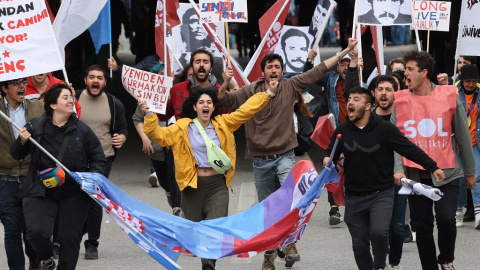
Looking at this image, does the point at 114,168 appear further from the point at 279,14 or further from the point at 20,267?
the point at 20,267

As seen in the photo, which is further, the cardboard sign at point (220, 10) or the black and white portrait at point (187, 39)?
the black and white portrait at point (187, 39)

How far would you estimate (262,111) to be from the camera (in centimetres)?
970

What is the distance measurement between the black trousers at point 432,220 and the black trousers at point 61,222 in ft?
8.79

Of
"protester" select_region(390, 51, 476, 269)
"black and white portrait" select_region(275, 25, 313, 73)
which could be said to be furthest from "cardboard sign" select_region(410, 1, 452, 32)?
"protester" select_region(390, 51, 476, 269)

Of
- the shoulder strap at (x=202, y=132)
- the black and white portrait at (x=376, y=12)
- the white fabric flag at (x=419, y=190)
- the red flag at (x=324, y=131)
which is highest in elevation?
the black and white portrait at (x=376, y=12)

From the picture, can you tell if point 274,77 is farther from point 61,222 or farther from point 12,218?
point 12,218

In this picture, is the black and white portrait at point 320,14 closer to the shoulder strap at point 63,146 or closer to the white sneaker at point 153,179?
the white sneaker at point 153,179

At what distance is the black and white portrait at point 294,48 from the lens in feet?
42.8

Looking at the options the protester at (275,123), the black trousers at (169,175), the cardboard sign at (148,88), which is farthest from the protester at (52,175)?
the black trousers at (169,175)

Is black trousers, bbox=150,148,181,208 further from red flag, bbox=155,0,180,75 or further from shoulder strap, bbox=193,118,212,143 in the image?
shoulder strap, bbox=193,118,212,143

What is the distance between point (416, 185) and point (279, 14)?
529 centimetres

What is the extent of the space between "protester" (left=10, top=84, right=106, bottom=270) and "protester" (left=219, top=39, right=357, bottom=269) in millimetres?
1690

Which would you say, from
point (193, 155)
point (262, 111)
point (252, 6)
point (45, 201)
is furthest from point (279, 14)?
point (252, 6)

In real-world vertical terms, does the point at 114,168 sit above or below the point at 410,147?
below
